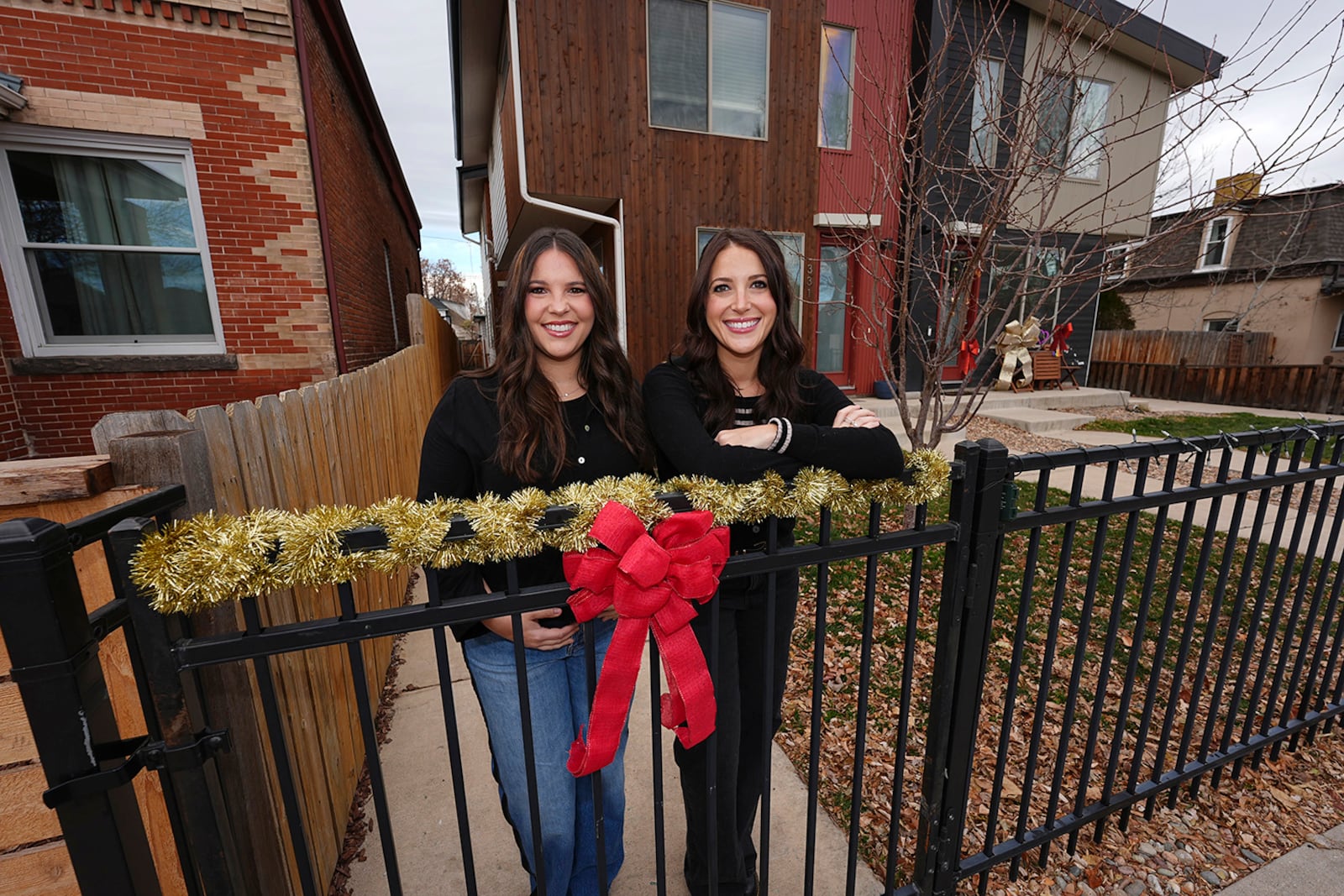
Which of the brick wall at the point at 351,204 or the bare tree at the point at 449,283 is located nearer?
the brick wall at the point at 351,204

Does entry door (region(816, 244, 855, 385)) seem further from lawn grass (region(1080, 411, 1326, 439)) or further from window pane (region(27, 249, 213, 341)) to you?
window pane (region(27, 249, 213, 341))

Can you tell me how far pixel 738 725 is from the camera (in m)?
1.61

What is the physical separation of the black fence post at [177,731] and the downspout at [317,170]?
5.09 m

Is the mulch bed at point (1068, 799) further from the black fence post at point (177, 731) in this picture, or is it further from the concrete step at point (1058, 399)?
the concrete step at point (1058, 399)

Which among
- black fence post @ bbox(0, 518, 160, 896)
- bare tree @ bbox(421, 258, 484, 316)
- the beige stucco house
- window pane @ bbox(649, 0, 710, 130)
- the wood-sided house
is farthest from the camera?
bare tree @ bbox(421, 258, 484, 316)

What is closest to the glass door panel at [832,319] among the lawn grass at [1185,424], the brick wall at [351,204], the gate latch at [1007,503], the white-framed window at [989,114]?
the lawn grass at [1185,424]

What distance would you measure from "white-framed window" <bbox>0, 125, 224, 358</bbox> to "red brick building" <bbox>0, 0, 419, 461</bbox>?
1cm

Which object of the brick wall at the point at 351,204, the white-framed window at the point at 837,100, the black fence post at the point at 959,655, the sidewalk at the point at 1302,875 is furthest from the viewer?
the white-framed window at the point at 837,100

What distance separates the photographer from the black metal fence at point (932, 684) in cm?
88

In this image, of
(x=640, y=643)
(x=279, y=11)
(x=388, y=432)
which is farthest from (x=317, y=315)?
(x=640, y=643)

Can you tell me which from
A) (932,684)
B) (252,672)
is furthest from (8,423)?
(932,684)

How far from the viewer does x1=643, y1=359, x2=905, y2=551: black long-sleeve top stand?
1.34 meters

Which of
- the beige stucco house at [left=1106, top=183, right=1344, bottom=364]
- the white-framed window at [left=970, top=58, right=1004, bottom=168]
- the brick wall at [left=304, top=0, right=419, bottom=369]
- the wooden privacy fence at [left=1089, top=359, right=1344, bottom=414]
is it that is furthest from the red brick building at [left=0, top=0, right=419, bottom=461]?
the beige stucco house at [left=1106, top=183, right=1344, bottom=364]

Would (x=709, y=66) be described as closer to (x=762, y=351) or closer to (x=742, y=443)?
(x=762, y=351)
